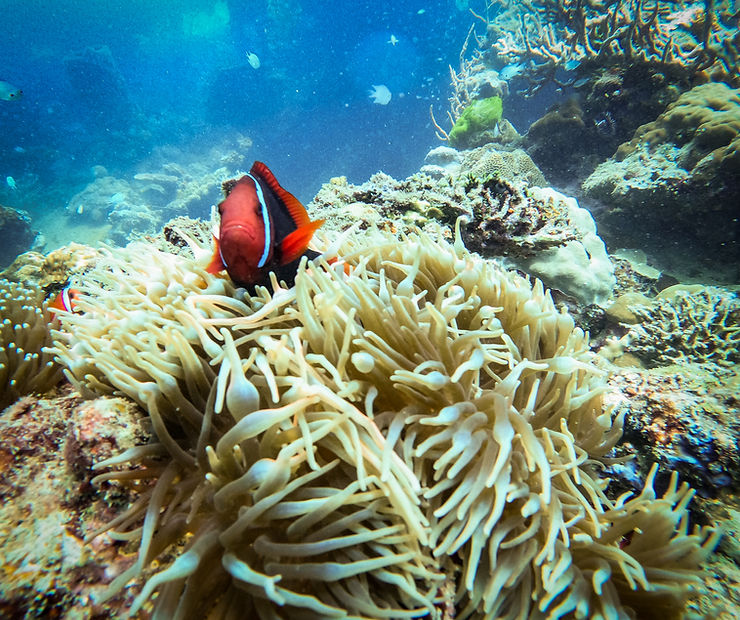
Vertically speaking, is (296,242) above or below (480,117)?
below

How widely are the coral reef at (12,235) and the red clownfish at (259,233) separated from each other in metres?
21.1

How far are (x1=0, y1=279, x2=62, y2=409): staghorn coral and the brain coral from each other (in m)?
0.55

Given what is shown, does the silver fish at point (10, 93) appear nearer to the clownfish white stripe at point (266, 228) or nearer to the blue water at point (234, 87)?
the blue water at point (234, 87)

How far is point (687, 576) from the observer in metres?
1.09

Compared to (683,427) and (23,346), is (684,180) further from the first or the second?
(23,346)

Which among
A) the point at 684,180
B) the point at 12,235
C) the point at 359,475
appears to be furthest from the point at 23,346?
the point at 12,235

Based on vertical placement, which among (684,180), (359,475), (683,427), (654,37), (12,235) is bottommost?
(683,427)

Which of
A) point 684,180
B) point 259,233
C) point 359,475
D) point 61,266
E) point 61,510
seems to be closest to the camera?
point 359,475

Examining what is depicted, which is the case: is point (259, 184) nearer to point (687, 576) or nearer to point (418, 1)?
point (687, 576)

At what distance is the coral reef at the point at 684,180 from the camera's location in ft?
19.1

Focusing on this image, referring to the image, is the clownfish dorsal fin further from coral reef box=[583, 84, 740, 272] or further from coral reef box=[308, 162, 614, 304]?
coral reef box=[583, 84, 740, 272]

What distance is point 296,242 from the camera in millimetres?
1528

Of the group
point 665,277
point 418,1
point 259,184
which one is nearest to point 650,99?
point 665,277

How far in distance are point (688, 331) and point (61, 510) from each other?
212 inches
